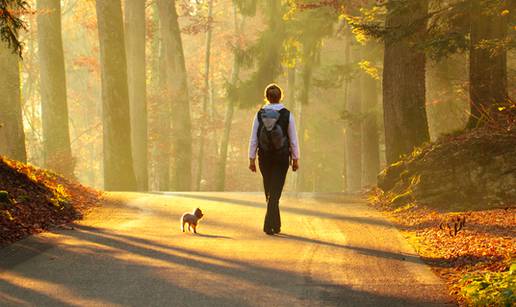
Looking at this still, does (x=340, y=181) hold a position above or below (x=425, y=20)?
below

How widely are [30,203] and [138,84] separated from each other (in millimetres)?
21275

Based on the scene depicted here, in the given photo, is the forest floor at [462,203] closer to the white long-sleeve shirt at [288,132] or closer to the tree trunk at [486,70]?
the tree trunk at [486,70]

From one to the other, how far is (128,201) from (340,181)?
139 feet

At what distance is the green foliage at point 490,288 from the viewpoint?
6602 millimetres

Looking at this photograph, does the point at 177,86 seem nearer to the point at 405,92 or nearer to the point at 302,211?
the point at 405,92

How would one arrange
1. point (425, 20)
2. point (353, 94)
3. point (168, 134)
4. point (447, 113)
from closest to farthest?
1. point (425, 20)
2. point (447, 113)
3. point (353, 94)
4. point (168, 134)

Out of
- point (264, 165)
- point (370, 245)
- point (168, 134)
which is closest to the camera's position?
point (370, 245)

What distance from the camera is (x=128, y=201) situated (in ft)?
50.8

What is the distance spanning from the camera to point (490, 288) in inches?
273

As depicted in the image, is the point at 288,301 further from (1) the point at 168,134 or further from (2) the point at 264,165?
(1) the point at 168,134

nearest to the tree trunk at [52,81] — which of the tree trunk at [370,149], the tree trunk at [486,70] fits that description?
A: the tree trunk at [370,149]

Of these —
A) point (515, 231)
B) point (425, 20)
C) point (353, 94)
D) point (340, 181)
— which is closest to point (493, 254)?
→ point (515, 231)

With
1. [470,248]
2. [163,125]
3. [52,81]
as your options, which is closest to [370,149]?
[52,81]

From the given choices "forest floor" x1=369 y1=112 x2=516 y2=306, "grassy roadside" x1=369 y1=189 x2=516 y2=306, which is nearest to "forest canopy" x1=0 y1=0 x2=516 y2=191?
"forest floor" x1=369 y1=112 x2=516 y2=306
